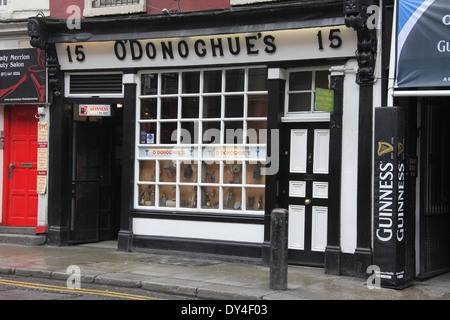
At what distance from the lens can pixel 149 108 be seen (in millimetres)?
12438

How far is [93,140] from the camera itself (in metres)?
13.7

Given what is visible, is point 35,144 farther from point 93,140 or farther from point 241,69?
point 241,69

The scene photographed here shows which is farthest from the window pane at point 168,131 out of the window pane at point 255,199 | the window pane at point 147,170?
the window pane at point 255,199

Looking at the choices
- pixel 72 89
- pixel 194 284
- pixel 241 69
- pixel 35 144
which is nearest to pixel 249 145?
pixel 241 69

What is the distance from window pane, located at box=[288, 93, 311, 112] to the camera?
11.1 m

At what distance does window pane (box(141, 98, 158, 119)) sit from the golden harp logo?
5020 mm

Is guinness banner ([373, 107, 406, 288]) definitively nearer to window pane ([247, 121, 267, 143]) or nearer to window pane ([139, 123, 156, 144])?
window pane ([247, 121, 267, 143])

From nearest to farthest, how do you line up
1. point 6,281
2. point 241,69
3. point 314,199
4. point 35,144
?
point 6,281, point 314,199, point 241,69, point 35,144

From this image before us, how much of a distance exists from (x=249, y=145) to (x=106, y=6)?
4.30 m

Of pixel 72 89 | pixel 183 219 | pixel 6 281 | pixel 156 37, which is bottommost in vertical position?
pixel 6 281

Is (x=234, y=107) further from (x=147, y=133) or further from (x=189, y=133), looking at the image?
(x=147, y=133)

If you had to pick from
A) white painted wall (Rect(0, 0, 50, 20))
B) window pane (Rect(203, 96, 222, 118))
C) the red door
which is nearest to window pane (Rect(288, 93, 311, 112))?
window pane (Rect(203, 96, 222, 118))

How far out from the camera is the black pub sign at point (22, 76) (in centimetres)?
1309

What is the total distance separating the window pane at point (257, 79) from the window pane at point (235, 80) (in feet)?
0.53
